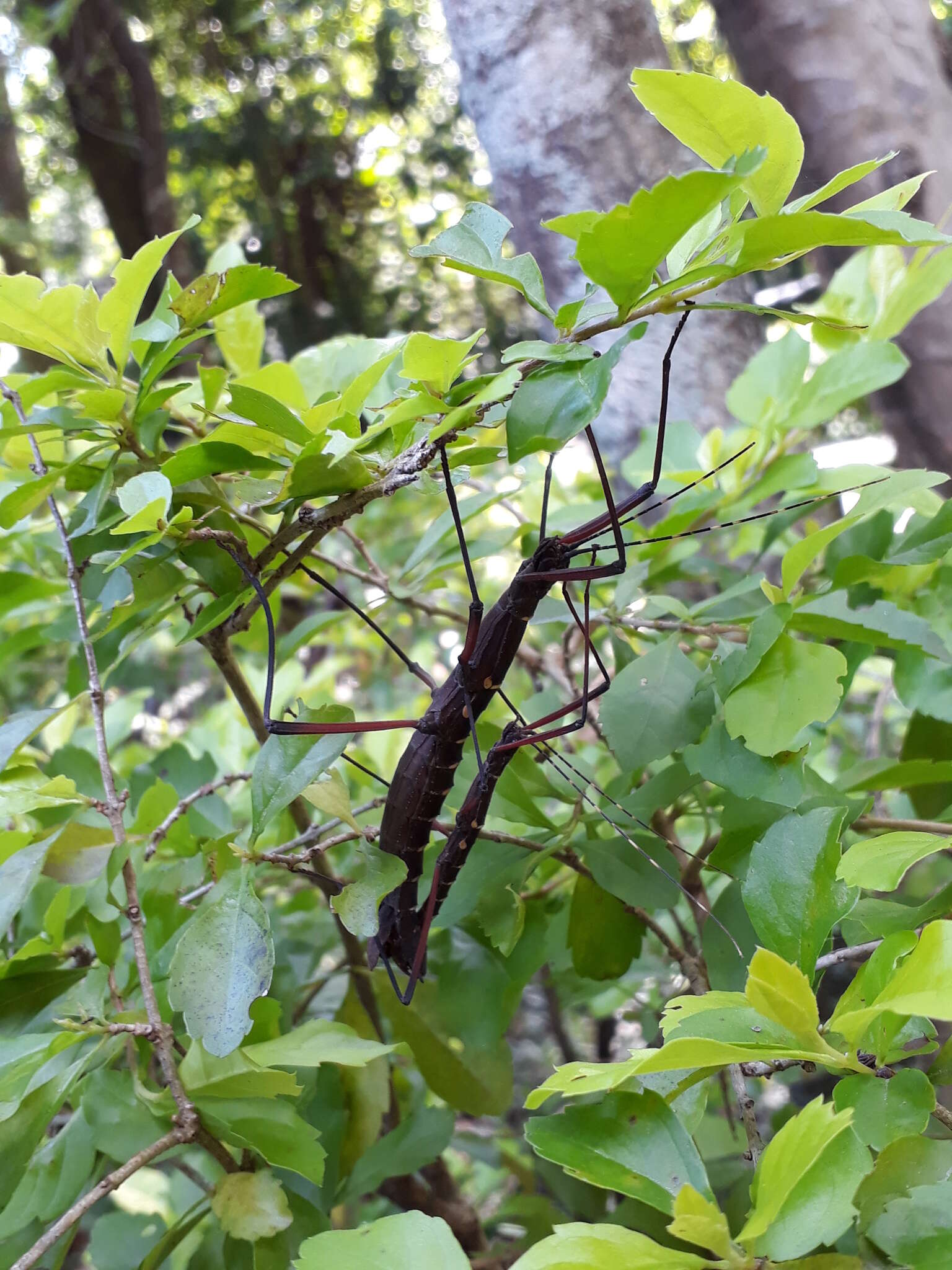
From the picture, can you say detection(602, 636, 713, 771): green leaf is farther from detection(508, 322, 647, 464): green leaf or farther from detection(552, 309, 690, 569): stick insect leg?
detection(508, 322, 647, 464): green leaf

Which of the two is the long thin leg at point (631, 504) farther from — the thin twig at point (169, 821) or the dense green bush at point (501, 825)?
the thin twig at point (169, 821)

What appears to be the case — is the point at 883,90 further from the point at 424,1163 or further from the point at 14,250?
the point at 14,250

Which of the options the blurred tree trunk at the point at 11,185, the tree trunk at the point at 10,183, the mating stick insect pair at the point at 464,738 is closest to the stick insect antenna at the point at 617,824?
the mating stick insect pair at the point at 464,738

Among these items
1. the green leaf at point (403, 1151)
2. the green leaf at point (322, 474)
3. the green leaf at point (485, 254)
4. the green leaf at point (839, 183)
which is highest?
the green leaf at point (485, 254)

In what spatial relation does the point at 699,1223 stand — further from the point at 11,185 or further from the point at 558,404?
the point at 11,185

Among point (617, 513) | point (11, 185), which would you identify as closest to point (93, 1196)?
point (617, 513)

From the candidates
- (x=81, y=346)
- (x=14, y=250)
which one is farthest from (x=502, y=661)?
(x=14, y=250)
